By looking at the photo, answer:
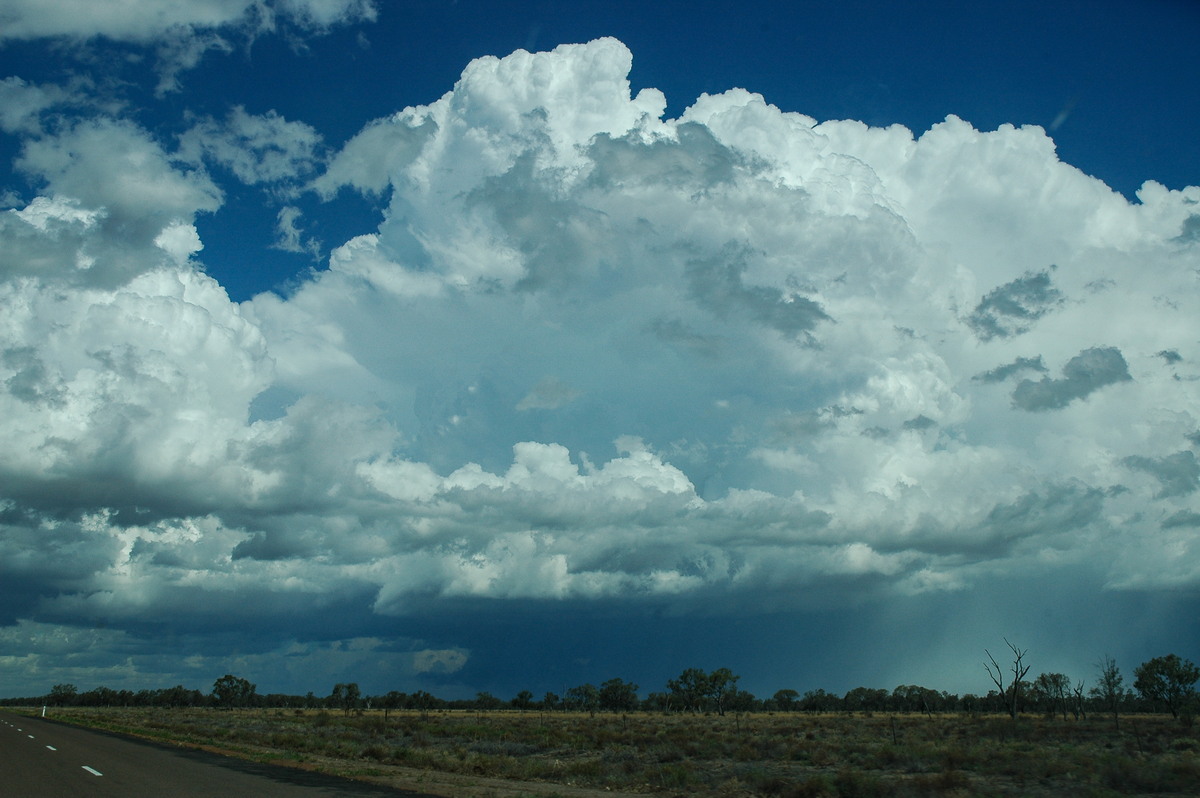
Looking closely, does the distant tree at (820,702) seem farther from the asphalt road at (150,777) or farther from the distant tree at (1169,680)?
the asphalt road at (150,777)

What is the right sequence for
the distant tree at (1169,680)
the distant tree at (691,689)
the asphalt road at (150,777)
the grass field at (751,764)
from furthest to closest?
the distant tree at (691,689) < the distant tree at (1169,680) < the grass field at (751,764) < the asphalt road at (150,777)

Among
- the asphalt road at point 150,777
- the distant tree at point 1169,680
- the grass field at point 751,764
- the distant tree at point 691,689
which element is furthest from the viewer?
the distant tree at point 691,689

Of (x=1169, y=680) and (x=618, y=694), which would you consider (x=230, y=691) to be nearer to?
(x=618, y=694)

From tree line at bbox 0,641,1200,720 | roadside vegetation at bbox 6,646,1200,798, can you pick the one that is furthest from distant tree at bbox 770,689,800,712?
roadside vegetation at bbox 6,646,1200,798

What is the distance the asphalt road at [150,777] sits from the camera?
2080cm

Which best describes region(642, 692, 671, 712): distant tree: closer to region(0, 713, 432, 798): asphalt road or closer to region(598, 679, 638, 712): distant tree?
region(598, 679, 638, 712): distant tree

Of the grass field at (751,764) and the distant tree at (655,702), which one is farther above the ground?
the grass field at (751,764)

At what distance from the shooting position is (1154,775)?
2692 cm

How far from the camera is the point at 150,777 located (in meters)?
24.5

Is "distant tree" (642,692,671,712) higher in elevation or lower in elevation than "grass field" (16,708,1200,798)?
lower

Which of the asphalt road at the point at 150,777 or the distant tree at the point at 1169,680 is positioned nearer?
the asphalt road at the point at 150,777

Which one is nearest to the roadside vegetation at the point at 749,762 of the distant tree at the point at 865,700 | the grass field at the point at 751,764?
the grass field at the point at 751,764

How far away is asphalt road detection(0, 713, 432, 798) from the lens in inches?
819

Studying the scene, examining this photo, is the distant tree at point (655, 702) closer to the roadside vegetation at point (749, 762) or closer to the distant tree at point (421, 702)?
the distant tree at point (421, 702)
